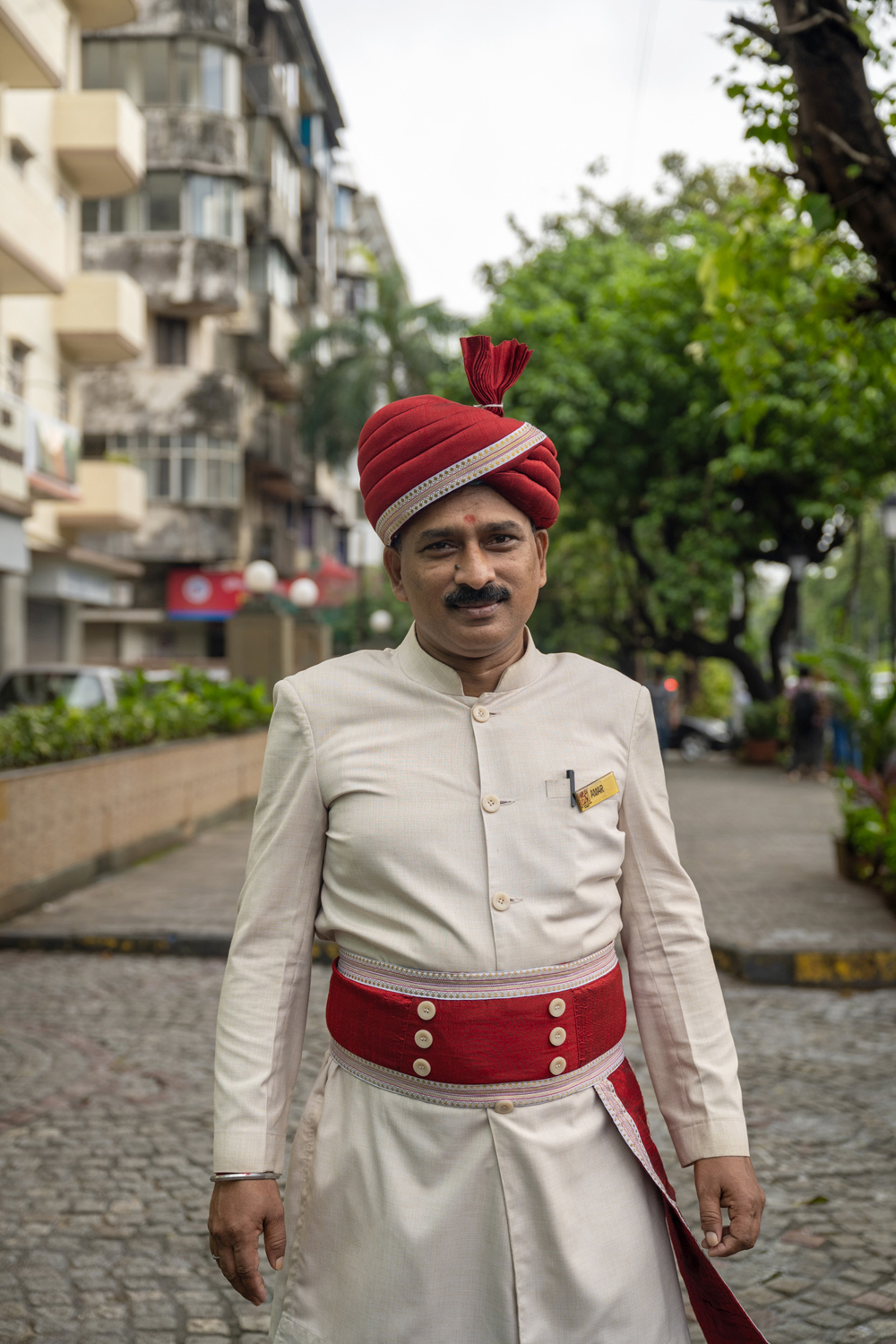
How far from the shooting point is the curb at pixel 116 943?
24.6 feet

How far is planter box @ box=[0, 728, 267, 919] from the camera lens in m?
8.13

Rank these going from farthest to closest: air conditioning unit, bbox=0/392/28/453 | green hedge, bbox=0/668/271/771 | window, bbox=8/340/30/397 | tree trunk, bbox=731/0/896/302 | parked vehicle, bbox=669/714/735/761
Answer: parked vehicle, bbox=669/714/735/761, window, bbox=8/340/30/397, air conditioning unit, bbox=0/392/28/453, green hedge, bbox=0/668/271/771, tree trunk, bbox=731/0/896/302

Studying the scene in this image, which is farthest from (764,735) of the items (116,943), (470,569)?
(470,569)

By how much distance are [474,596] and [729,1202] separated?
976 millimetres

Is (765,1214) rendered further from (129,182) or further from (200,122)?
(200,122)

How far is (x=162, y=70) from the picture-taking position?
31.7 m

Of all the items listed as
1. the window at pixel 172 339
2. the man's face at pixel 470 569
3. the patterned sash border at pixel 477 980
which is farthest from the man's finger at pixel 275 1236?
the window at pixel 172 339

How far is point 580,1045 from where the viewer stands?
1999 mm

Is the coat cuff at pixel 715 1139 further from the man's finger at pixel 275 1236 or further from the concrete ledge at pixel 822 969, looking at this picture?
the concrete ledge at pixel 822 969

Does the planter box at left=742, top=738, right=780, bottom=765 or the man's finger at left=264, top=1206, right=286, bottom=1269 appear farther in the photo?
the planter box at left=742, top=738, right=780, bottom=765

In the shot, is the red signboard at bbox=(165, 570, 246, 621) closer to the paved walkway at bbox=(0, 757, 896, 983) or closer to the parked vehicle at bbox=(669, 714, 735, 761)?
the parked vehicle at bbox=(669, 714, 735, 761)

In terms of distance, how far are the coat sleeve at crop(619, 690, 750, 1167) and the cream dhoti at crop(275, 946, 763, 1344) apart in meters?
0.08

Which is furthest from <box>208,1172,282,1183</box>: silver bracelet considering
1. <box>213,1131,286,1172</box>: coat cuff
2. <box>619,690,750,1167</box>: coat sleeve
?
<box>619,690,750,1167</box>: coat sleeve

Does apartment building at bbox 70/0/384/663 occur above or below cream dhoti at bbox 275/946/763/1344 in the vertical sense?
above
